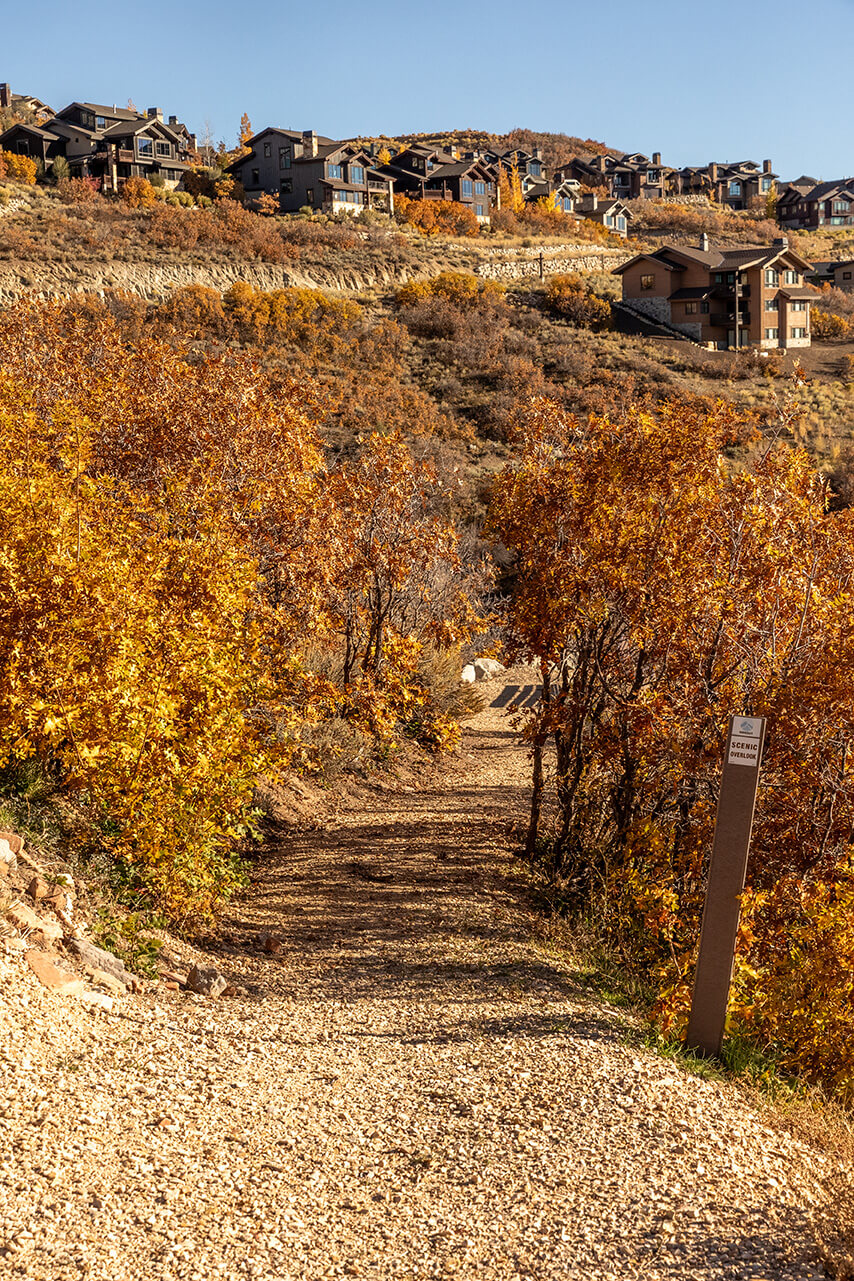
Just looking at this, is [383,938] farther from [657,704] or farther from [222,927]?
[657,704]

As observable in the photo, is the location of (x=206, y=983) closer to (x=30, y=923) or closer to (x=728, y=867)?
(x=30, y=923)

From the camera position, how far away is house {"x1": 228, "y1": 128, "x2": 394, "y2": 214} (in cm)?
6619

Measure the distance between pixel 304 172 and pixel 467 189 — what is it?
14962 millimetres

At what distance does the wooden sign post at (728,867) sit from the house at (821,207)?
103780 mm

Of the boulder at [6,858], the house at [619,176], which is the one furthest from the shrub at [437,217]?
the boulder at [6,858]

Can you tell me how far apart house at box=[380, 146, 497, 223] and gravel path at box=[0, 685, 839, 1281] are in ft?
243

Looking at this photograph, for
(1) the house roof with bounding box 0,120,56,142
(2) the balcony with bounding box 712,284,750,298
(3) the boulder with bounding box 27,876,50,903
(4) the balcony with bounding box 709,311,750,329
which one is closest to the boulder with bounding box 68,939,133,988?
(3) the boulder with bounding box 27,876,50,903

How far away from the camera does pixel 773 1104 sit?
233 inches

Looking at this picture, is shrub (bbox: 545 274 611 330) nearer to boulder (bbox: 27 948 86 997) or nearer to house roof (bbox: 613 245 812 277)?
house roof (bbox: 613 245 812 277)

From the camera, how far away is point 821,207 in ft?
320

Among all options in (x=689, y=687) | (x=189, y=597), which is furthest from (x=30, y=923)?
(x=689, y=687)

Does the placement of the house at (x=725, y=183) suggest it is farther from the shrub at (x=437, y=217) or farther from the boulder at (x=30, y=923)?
the boulder at (x=30, y=923)

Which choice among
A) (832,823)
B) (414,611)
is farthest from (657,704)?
(414,611)

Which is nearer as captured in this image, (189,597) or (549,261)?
(189,597)
